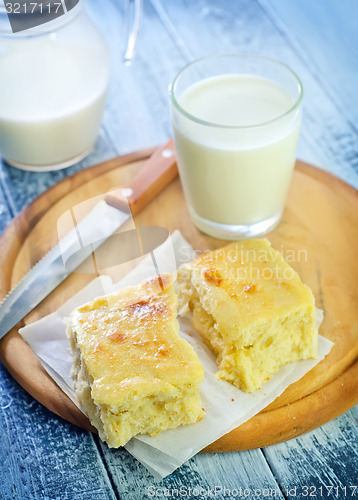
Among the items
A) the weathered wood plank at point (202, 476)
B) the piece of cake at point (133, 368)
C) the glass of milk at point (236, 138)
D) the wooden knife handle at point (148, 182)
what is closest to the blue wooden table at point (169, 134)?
the weathered wood plank at point (202, 476)

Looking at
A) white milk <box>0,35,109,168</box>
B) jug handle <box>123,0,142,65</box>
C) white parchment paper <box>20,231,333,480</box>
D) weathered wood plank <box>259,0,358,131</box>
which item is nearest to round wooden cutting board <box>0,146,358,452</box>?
white parchment paper <box>20,231,333,480</box>

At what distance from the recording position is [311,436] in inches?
60.6

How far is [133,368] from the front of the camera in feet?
4.75

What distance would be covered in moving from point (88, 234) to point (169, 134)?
2.23ft

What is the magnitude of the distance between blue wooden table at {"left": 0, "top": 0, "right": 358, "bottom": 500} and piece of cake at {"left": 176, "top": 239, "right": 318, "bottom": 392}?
0.20 metres

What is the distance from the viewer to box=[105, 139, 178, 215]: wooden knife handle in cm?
200

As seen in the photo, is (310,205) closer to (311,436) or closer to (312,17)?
(311,436)

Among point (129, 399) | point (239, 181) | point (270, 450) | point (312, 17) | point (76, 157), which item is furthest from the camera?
point (312, 17)

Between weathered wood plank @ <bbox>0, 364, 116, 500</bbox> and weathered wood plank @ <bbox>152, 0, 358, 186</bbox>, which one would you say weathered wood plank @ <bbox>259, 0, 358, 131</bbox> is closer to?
weathered wood plank @ <bbox>152, 0, 358, 186</bbox>

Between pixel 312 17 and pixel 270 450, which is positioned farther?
pixel 312 17

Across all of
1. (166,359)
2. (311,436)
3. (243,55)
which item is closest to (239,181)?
(243,55)

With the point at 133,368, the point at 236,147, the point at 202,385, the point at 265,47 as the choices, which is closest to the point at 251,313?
the point at 202,385

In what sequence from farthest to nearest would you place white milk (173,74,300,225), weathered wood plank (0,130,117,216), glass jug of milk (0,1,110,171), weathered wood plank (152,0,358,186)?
weathered wood plank (152,0,358,186) → weathered wood plank (0,130,117,216) → glass jug of milk (0,1,110,171) → white milk (173,74,300,225)

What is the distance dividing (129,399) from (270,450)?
372 millimetres
